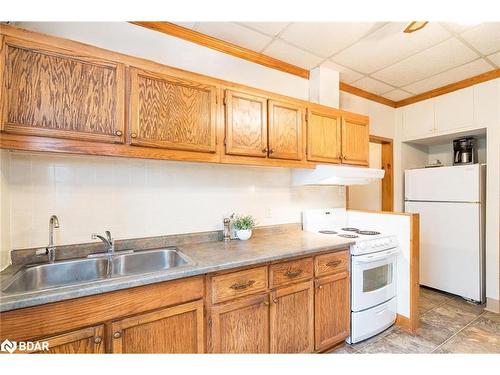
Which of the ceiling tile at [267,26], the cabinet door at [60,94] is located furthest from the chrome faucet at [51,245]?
the ceiling tile at [267,26]

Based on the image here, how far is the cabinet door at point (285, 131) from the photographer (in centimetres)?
198

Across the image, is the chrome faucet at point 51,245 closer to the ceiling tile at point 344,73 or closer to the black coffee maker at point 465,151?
the ceiling tile at point 344,73

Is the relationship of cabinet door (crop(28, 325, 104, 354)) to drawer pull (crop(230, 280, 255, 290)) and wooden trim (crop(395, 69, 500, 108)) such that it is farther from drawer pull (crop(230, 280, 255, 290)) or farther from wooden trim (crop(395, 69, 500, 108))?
wooden trim (crop(395, 69, 500, 108))

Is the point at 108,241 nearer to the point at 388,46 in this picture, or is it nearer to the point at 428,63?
the point at 388,46

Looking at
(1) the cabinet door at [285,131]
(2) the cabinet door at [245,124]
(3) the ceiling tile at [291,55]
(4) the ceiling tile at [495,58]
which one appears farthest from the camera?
(4) the ceiling tile at [495,58]

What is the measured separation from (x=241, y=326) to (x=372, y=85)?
303 centimetres

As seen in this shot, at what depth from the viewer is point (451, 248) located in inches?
113

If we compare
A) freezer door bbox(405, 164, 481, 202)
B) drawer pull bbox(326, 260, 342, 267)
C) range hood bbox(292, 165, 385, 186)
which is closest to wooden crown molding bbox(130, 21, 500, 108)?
freezer door bbox(405, 164, 481, 202)

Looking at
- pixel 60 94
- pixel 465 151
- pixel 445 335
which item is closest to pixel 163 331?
pixel 60 94

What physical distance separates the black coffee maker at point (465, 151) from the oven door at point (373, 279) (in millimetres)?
1876

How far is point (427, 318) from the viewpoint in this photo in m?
2.44

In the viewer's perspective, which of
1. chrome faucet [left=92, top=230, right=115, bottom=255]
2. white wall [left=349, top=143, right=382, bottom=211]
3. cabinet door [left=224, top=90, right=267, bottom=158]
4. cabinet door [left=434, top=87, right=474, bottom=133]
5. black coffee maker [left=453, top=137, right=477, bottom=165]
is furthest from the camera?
white wall [left=349, top=143, right=382, bottom=211]

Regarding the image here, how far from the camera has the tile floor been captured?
1942 mm

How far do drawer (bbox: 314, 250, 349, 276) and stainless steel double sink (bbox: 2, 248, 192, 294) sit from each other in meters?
0.96
